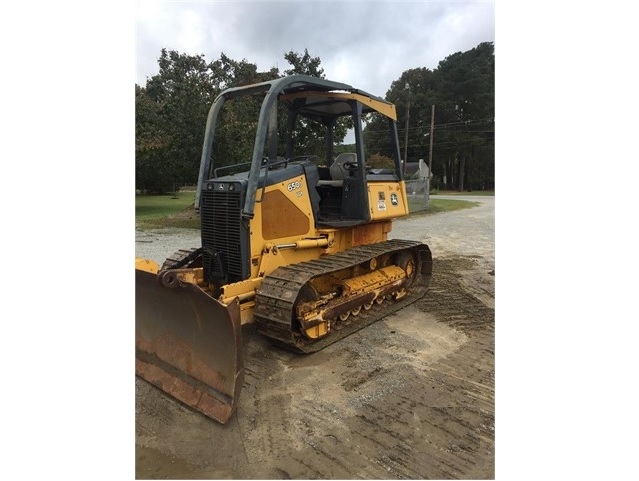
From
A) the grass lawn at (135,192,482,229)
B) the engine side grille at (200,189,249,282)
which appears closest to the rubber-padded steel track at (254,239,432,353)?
the engine side grille at (200,189,249,282)

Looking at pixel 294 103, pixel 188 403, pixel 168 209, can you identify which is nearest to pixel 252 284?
pixel 188 403

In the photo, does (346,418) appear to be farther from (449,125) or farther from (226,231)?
(449,125)

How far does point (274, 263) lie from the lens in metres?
4.50

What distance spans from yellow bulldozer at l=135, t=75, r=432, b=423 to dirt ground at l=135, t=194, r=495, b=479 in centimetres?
22

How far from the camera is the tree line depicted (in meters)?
13.5

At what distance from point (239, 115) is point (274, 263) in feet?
31.1

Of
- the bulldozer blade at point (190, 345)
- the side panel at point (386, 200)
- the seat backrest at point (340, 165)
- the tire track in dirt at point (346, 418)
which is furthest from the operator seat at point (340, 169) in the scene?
the bulldozer blade at point (190, 345)

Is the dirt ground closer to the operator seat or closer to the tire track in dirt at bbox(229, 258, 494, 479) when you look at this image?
the tire track in dirt at bbox(229, 258, 494, 479)

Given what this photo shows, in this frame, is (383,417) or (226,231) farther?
(226,231)

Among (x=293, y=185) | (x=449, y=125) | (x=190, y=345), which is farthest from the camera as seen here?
(x=449, y=125)

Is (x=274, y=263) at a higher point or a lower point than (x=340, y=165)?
lower

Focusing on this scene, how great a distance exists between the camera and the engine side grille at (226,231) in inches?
165

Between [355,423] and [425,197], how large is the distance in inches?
776

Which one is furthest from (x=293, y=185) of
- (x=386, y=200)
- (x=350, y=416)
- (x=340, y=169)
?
(x=350, y=416)
